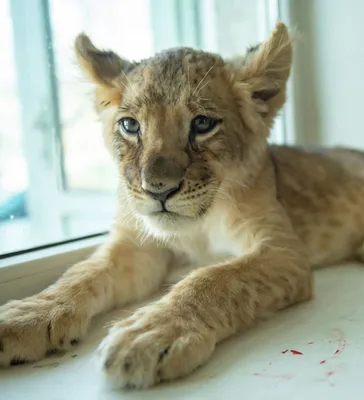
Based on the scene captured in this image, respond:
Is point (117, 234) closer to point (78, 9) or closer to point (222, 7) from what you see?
point (78, 9)

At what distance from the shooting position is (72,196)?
188 centimetres

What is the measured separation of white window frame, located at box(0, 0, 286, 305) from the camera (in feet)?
4.33

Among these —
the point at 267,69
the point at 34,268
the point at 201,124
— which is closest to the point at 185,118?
the point at 201,124

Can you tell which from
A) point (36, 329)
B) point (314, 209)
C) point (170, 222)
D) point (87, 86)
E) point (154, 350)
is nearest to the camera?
point (154, 350)

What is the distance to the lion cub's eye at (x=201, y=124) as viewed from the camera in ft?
3.94

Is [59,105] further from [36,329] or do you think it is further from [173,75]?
[36,329]

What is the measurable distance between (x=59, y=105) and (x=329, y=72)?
3.33ft

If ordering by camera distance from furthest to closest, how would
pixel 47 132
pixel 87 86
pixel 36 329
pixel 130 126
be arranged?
pixel 47 132 < pixel 87 86 < pixel 130 126 < pixel 36 329

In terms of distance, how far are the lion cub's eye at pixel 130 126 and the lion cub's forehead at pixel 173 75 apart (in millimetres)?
53

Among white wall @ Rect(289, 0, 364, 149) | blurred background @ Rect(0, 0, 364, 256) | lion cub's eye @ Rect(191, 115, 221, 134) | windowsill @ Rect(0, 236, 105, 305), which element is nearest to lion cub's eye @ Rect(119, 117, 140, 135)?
lion cub's eye @ Rect(191, 115, 221, 134)

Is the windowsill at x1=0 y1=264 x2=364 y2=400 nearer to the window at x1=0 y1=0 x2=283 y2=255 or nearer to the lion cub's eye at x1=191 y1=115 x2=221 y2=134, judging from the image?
the lion cub's eye at x1=191 y1=115 x2=221 y2=134

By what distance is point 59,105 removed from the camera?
1796mm

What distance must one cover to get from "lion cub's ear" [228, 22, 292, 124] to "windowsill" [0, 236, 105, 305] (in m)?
0.61

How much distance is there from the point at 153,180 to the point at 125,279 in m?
0.32
